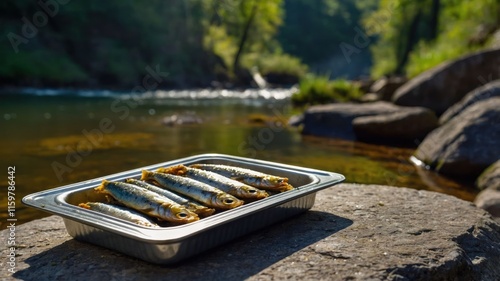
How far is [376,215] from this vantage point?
10.8 ft

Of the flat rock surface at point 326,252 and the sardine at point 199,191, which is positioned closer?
the flat rock surface at point 326,252

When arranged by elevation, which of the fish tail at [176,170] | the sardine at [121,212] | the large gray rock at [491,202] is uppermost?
the fish tail at [176,170]

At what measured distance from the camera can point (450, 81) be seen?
11.1 metres

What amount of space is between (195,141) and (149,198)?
688 centimetres

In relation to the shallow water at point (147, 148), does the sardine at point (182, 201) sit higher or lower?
higher

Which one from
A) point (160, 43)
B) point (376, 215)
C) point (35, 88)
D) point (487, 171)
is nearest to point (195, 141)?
point (487, 171)

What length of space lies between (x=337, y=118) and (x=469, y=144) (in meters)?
4.37

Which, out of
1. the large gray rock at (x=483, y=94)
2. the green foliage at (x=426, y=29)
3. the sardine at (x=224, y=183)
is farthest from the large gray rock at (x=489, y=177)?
the green foliage at (x=426, y=29)

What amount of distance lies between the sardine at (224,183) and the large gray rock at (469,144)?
184 inches

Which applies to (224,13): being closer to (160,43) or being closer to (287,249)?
(160,43)

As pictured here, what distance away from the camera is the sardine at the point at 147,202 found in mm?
2414

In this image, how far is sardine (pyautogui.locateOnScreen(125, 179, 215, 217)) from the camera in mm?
2518

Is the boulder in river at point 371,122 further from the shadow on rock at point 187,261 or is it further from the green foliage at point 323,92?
the shadow on rock at point 187,261

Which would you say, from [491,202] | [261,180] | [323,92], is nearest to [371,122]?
[491,202]
